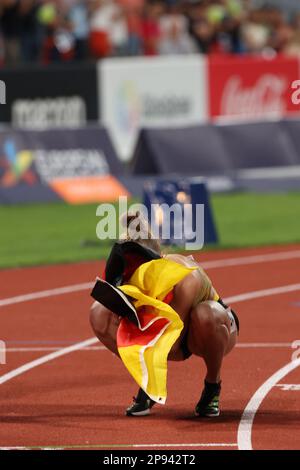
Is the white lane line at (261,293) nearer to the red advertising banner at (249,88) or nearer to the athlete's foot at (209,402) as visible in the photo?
the athlete's foot at (209,402)

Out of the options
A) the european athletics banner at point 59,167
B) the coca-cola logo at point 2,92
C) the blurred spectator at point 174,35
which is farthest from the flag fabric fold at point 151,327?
the blurred spectator at point 174,35

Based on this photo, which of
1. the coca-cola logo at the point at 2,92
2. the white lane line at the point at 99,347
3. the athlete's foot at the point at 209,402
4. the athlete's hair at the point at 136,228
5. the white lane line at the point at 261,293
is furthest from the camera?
the coca-cola logo at the point at 2,92

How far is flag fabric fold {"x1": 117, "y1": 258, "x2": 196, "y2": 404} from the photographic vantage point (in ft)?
26.2

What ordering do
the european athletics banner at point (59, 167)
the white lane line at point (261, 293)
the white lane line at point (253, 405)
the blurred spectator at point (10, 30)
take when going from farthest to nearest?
the blurred spectator at point (10, 30), the european athletics banner at point (59, 167), the white lane line at point (261, 293), the white lane line at point (253, 405)

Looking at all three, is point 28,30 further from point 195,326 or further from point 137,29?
point 195,326

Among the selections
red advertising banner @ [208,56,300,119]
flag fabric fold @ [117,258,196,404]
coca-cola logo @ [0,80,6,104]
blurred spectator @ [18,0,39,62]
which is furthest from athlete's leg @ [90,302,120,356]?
red advertising banner @ [208,56,300,119]

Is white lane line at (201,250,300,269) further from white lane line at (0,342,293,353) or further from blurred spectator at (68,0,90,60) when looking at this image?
blurred spectator at (68,0,90,60)

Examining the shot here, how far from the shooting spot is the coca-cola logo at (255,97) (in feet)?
89.6

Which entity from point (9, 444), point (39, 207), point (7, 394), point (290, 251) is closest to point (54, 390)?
point (7, 394)

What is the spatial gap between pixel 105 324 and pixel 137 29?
1956 centimetres

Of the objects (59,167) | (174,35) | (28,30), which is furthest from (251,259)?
(174,35)

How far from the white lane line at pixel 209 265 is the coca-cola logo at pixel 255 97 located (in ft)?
35.1

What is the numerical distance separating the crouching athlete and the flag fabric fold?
0.08 m
